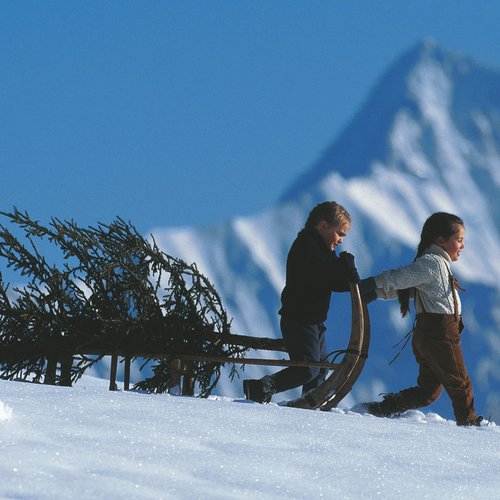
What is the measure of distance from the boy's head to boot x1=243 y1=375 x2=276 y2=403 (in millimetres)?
966

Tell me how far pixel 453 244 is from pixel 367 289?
2.57 ft

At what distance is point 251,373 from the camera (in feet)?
20.4

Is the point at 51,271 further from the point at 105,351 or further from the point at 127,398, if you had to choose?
the point at 127,398

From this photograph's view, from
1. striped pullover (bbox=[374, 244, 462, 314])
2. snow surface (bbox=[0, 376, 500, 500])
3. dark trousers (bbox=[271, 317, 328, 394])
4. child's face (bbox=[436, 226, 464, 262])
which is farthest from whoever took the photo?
child's face (bbox=[436, 226, 464, 262])

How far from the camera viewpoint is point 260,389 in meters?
5.51

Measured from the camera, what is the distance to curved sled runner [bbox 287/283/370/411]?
544 cm

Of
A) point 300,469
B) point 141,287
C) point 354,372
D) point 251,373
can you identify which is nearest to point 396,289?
point 354,372

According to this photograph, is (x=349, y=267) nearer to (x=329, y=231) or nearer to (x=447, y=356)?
(x=329, y=231)

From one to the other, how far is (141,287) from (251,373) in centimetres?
109

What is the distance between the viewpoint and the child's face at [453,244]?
596cm

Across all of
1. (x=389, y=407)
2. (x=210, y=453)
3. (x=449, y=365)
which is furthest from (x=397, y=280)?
(x=210, y=453)

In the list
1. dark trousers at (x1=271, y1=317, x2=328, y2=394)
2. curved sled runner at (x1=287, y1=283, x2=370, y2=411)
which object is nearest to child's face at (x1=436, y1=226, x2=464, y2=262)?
curved sled runner at (x1=287, y1=283, x2=370, y2=411)

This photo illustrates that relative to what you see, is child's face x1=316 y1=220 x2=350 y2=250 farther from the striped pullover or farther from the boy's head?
the striped pullover

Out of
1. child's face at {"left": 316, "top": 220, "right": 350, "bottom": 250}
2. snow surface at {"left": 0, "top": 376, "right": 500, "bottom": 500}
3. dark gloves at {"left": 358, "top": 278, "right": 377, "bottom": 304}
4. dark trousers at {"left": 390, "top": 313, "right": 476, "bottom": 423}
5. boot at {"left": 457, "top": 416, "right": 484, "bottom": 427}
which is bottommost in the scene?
snow surface at {"left": 0, "top": 376, "right": 500, "bottom": 500}
